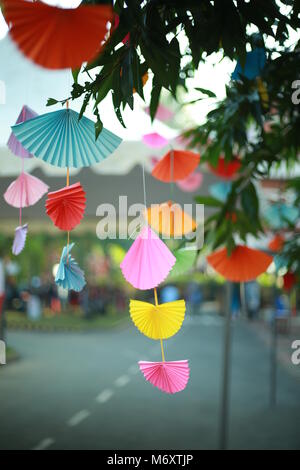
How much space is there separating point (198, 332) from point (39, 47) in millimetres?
15550

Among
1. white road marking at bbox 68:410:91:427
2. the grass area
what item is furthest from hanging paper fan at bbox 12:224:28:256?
the grass area

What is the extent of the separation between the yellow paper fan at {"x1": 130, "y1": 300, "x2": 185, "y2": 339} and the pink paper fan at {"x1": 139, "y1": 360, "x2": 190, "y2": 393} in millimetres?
60

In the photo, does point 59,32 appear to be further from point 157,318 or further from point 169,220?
point 169,220

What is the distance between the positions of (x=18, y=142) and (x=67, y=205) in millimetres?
255

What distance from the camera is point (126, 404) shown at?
5.85m

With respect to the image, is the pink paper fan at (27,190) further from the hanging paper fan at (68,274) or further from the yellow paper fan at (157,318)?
the yellow paper fan at (157,318)

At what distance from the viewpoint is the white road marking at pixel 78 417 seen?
4.88m

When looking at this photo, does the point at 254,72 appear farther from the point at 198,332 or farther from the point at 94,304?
the point at 94,304

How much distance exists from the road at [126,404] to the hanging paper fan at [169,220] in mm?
3213

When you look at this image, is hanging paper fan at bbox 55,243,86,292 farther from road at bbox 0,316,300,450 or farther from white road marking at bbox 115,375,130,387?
white road marking at bbox 115,375,130,387

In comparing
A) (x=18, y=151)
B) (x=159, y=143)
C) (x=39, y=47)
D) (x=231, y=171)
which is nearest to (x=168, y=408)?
(x=231, y=171)

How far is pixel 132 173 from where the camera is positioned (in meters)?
5.88

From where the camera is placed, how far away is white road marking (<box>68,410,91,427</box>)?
16.0ft

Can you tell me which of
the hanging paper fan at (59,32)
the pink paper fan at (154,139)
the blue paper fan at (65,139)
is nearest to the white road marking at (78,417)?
the pink paper fan at (154,139)
